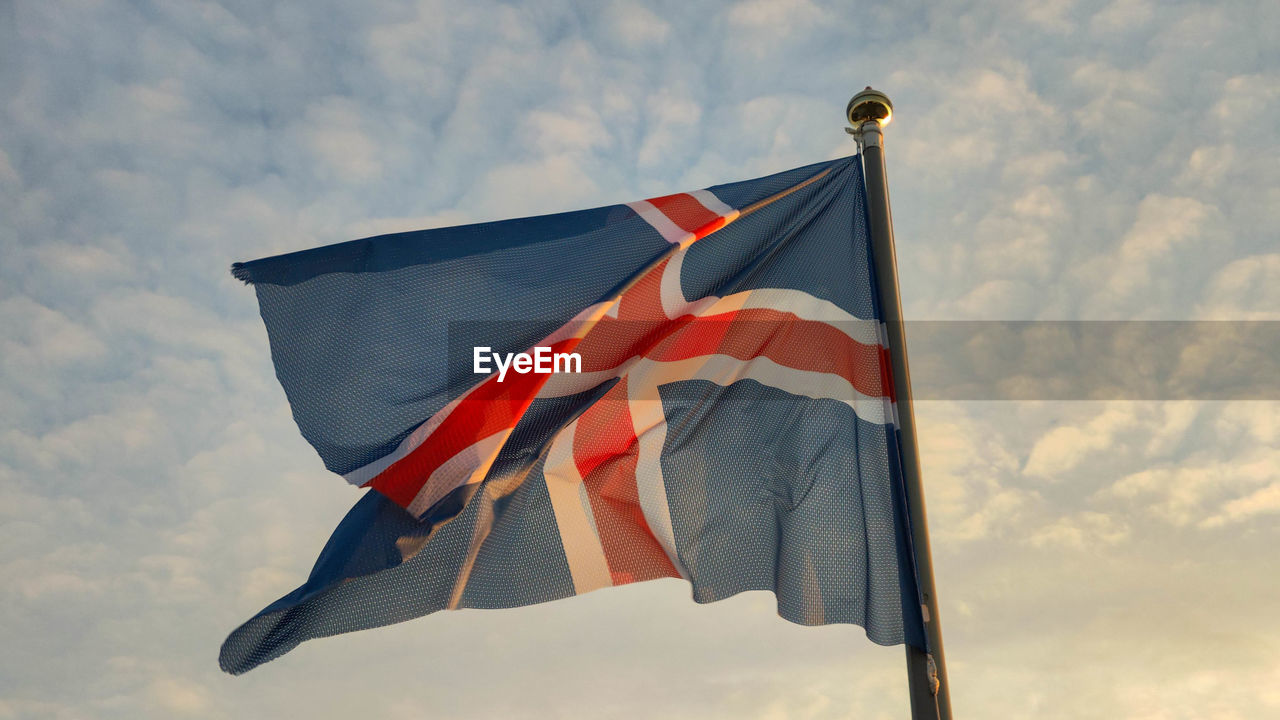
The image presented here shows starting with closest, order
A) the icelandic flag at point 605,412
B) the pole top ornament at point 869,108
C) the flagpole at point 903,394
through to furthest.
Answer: the flagpole at point 903,394 → the icelandic flag at point 605,412 → the pole top ornament at point 869,108

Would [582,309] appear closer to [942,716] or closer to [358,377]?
[358,377]

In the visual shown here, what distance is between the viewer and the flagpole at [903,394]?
569 cm

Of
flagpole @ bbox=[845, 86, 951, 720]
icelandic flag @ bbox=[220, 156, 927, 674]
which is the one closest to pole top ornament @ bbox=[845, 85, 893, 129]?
flagpole @ bbox=[845, 86, 951, 720]

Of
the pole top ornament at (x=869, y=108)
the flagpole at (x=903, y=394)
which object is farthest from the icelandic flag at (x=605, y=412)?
the pole top ornament at (x=869, y=108)

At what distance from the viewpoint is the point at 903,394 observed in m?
6.53

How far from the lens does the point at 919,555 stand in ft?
19.8

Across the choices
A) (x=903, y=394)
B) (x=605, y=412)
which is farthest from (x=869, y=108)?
(x=605, y=412)

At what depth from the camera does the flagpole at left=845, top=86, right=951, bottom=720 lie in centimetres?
569

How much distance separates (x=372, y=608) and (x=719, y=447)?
2.59m

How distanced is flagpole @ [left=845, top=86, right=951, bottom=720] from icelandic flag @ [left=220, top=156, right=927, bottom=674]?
0.34 ft

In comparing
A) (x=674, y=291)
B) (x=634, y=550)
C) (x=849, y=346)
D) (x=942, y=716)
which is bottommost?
(x=942, y=716)

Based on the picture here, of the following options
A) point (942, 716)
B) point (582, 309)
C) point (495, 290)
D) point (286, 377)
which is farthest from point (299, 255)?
point (942, 716)

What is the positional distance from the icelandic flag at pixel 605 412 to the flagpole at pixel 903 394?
0.34 ft

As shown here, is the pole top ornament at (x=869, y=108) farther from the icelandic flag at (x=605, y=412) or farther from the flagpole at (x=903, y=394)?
the icelandic flag at (x=605, y=412)
